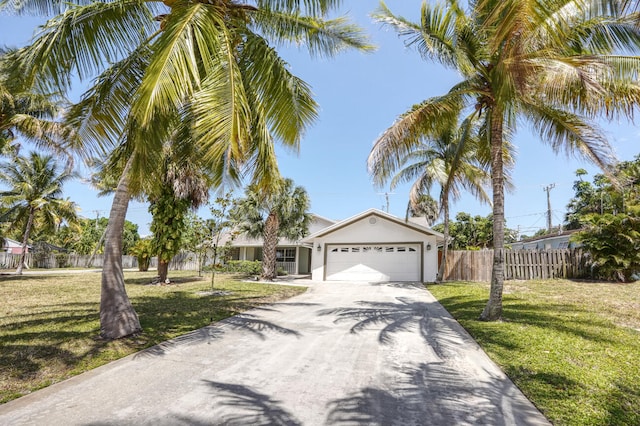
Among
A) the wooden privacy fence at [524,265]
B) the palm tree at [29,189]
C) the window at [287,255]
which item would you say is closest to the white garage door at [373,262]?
the wooden privacy fence at [524,265]

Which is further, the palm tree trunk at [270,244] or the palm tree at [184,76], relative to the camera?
the palm tree trunk at [270,244]

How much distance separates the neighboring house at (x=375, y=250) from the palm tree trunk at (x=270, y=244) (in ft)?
6.48

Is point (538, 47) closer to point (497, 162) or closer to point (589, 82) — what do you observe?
point (589, 82)

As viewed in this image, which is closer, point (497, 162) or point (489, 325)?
point (489, 325)

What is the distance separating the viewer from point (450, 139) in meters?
17.0

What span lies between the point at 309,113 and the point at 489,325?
5.91m

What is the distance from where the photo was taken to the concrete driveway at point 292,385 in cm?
326

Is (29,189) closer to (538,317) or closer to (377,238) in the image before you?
(377,238)

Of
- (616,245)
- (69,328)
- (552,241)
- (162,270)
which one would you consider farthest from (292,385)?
(552,241)

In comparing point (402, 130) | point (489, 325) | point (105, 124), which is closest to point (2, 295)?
point (105, 124)

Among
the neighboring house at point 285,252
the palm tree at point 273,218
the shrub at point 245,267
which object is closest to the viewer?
the palm tree at point 273,218

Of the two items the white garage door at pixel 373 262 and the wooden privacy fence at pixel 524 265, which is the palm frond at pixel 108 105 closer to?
the white garage door at pixel 373 262

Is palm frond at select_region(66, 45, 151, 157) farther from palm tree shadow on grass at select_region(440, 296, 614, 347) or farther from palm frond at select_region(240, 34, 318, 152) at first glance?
palm tree shadow on grass at select_region(440, 296, 614, 347)

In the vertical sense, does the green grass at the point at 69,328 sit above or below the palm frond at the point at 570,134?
below
